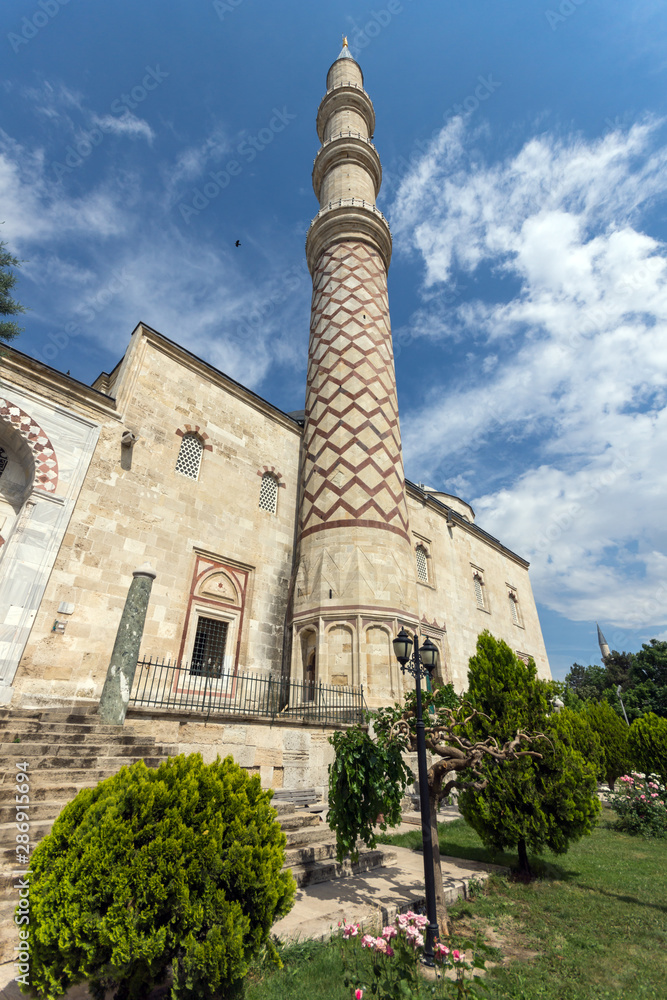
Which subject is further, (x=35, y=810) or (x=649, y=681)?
(x=649, y=681)

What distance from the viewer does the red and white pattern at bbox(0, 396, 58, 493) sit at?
8703mm

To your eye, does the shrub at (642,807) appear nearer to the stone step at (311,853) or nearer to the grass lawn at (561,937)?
the grass lawn at (561,937)

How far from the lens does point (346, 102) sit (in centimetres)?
1994

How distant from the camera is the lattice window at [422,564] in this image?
17244 mm

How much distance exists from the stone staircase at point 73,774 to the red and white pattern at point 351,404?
23.8 feet

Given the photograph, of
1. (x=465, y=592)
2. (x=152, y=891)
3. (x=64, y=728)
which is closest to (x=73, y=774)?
(x=64, y=728)

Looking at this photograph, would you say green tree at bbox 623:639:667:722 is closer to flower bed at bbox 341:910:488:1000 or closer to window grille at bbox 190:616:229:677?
window grille at bbox 190:616:229:677

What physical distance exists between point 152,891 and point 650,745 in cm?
1247

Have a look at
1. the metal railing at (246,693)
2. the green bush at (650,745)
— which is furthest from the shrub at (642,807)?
the metal railing at (246,693)

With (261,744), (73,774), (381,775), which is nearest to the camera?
(381,775)

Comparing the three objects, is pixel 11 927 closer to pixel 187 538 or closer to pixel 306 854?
pixel 306 854

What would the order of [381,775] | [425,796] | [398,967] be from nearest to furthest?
1. [398,967]
2. [425,796]
3. [381,775]

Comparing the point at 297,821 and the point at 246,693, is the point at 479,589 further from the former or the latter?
the point at 297,821

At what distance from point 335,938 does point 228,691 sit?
7.40m
